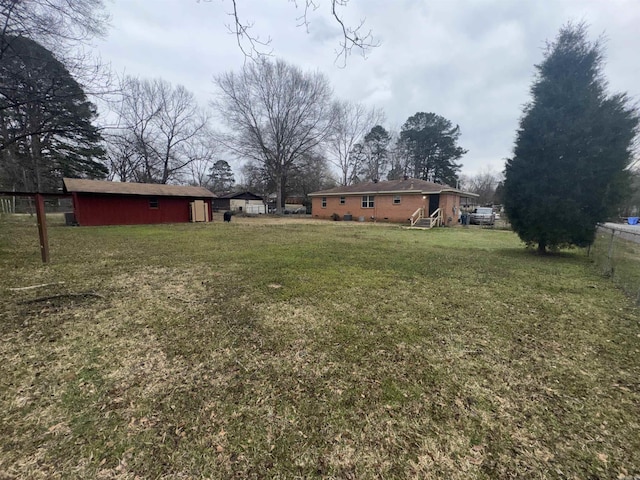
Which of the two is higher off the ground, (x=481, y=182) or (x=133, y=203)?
(x=481, y=182)

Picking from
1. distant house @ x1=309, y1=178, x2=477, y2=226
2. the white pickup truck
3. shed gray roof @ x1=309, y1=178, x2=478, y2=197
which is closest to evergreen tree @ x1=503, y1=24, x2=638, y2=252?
distant house @ x1=309, y1=178, x2=477, y2=226

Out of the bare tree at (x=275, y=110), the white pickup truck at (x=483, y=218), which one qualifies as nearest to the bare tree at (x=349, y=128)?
the bare tree at (x=275, y=110)

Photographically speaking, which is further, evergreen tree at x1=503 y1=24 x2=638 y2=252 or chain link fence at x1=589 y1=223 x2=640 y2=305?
evergreen tree at x1=503 y1=24 x2=638 y2=252

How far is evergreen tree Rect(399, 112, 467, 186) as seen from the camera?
39219 mm

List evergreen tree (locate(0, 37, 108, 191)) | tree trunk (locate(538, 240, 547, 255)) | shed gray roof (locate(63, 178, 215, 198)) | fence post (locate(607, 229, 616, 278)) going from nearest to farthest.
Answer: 1. fence post (locate(607, 229, 616, 278))
2. evergreen tree (locate(0, 37, 108, 191))
3. tree trunk (locate(538, 240, 547, 255))
4. shed gray roof (locate(63, 178, 215, 198))

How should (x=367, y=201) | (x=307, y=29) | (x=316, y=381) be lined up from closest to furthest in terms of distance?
(x=316, y=381), (x=307, y=29), (x=367, y=201)

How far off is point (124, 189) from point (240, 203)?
23092 mm

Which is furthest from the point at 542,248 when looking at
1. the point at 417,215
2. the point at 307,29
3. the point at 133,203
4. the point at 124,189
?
the point at 124,189

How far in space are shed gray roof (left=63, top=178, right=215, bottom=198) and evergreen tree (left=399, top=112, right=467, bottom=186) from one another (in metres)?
31.4

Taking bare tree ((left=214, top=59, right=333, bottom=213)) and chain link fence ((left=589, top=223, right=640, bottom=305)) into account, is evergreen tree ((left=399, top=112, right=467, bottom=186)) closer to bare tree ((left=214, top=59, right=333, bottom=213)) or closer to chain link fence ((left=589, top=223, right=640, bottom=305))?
bare tree ((left=214, top=59, right=333, bottom=213))

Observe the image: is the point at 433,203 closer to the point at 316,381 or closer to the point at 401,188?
the point at 401,188

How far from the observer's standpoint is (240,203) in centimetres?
4094

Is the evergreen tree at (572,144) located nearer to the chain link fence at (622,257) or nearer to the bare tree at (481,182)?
the chain link fence at (622,257)

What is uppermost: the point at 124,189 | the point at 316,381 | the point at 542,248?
the point at 124,189
